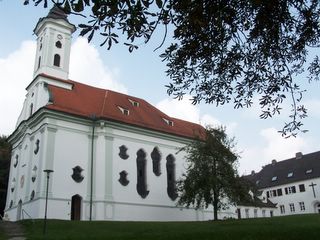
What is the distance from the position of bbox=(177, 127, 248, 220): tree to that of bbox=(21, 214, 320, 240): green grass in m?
5.58

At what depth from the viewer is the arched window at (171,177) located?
130 ft

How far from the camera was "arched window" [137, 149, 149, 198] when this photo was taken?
122 feet

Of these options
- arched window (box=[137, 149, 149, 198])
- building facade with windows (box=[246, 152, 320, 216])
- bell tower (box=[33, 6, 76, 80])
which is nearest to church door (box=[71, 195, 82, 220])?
arched window (box=[137, 149, 149, 198])

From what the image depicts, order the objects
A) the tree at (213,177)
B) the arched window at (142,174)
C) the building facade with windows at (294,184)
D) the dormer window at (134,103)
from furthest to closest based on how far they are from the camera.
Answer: the building facade with windows at (294,184) → the dormer window at (134,103) → the arched window at (142,174) → the tree at (213,177)

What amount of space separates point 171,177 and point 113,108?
29.1 feet

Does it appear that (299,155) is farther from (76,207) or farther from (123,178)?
(76,207)

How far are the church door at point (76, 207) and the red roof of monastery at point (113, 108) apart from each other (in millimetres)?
7117

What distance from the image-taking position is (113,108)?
130ft

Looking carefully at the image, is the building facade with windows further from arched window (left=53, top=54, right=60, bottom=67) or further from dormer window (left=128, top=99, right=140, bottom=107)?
arched window (left=53, top=54, right=60, bottom=67)

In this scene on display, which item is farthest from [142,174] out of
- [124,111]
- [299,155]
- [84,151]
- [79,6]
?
[299,155]

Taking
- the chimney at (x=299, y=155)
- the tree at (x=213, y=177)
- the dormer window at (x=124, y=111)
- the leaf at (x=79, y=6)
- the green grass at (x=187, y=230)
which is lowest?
the green grass at (x=187, y=230)

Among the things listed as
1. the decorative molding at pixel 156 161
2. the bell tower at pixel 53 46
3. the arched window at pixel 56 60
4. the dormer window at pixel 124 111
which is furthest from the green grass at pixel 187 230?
the arched window at pixel 56 60

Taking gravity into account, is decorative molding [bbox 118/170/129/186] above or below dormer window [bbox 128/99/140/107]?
below

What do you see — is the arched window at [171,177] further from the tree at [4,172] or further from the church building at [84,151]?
the tree at [4,172]
